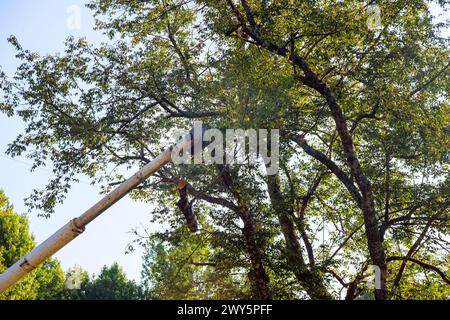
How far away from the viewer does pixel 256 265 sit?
14.7 metres

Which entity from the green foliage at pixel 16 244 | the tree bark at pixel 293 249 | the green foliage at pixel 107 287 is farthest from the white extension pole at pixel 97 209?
the green foliage at pixel 107 287

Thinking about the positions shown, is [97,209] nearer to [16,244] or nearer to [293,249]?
[293,249]

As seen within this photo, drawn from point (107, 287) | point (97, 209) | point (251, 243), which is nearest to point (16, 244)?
point (107, 287)

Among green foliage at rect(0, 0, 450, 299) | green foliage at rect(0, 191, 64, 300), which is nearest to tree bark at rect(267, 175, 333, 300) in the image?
green foliage at rect(0, 0, 450, 299)

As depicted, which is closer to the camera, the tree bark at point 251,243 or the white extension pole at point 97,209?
the white extension pole at point 97,209

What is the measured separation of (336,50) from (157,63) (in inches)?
254

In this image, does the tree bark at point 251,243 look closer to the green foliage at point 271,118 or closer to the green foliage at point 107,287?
the green foliage at point 271,118

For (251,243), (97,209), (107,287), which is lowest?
(251,243)
